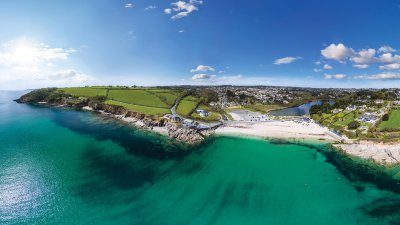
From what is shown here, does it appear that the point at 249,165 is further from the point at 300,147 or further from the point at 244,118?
the point at 244,118

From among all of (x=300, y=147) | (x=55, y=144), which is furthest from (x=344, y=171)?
(x=55, y=144)

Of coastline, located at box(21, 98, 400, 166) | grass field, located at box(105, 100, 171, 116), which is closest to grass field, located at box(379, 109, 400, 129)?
coastline, located at box(21, 98, 400, 166)

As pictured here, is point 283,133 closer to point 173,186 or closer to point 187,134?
point 187,134

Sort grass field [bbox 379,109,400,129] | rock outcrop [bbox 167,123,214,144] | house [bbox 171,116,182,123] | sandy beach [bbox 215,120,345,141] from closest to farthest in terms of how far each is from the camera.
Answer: rock outcrop [bbox 167,123,214,144] → grass field [bbox 379,109,400,129] → sandy beach [bbox 215,120,345,141] → house [bbox 171,116,182,123]

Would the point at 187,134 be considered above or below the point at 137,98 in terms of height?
below

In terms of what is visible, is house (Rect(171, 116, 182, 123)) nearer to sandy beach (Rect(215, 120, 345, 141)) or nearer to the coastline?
the coastline

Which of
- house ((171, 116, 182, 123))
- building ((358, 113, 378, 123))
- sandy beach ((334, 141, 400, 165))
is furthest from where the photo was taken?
house ((171, 116, 182, 123))

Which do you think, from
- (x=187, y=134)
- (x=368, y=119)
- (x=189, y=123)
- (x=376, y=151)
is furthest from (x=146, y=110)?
(x=368, y=119)
